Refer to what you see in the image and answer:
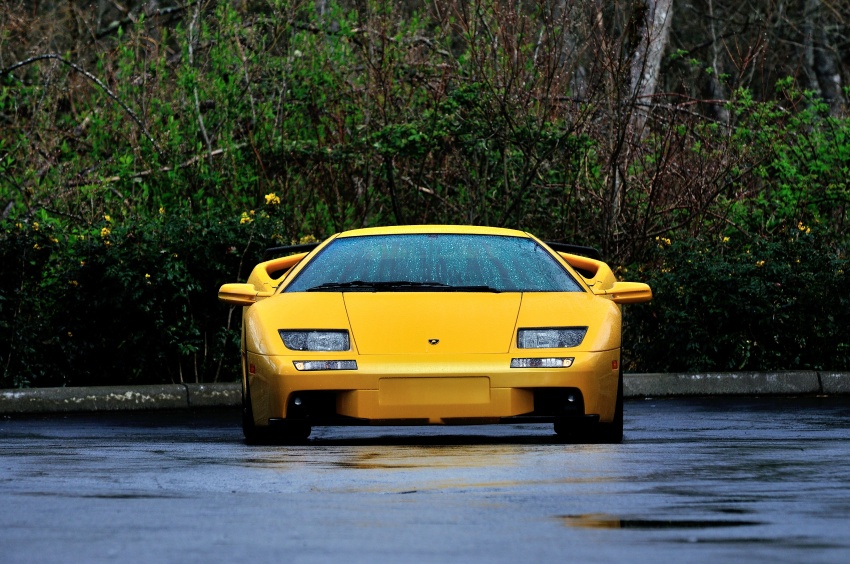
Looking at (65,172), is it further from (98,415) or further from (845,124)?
(845,124)

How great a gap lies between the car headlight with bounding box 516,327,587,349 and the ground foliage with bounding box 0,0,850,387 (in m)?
5.18

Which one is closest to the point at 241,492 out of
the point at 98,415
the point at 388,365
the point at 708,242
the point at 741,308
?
the point at 388,365

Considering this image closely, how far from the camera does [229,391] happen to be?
1472 centimetres

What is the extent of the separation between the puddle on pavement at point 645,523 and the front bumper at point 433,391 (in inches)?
143

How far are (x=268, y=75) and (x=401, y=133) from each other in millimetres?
2950

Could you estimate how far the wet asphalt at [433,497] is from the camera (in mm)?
5793

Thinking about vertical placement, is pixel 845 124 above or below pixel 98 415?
above

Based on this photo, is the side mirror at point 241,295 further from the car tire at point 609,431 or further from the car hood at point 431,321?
the car tire at point 609,431

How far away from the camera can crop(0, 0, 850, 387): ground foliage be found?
599 inches

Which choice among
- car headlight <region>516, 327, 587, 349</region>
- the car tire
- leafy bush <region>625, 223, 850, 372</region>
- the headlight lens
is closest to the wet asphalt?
the car tire

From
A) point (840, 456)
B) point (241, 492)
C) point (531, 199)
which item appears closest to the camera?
point (241, 492)

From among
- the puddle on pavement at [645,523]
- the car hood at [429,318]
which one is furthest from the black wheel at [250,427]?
the puddle on pavement at [645,523]

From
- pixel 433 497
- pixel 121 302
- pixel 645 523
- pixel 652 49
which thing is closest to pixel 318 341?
pixel 433 497

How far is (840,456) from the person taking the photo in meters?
9.10
